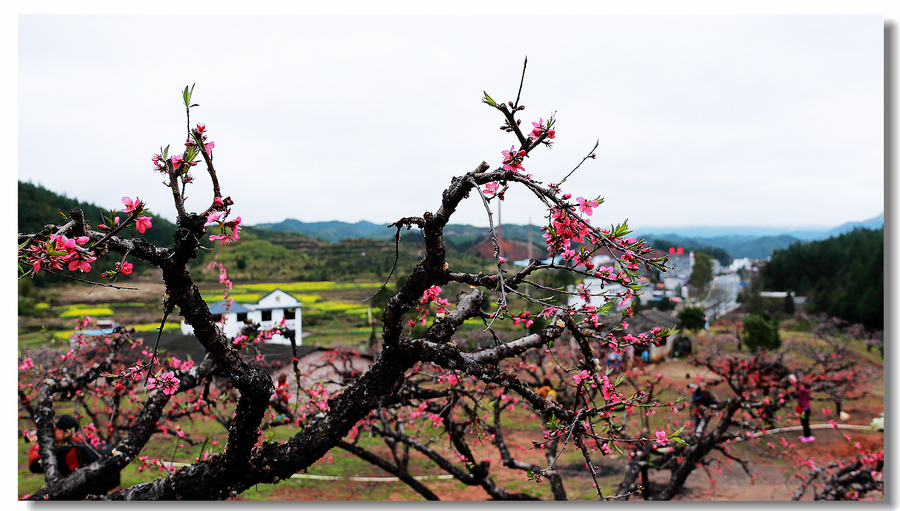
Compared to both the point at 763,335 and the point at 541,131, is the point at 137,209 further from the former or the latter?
the point at 763,335

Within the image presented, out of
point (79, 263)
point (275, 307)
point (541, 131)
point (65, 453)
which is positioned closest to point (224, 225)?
point (79, 263)

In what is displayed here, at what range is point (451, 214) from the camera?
1.96 metres

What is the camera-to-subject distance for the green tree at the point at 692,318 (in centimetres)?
1817

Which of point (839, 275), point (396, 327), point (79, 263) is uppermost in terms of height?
point (79, 263)

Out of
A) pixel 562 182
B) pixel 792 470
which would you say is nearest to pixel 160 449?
pixel 562 182

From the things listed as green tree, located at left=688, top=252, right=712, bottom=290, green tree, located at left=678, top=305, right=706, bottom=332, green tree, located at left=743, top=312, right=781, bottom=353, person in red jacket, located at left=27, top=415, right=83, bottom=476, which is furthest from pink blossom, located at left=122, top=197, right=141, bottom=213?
green tree, located at left=688, top=252, right=712, bottom=290

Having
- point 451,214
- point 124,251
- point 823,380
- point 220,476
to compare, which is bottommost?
point 823,380

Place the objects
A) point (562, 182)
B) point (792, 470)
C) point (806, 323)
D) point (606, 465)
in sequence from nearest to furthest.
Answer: point (562, 182) → point (792, 470) → point (606, 465) → point (806, 323)

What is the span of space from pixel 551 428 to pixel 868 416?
10.8 metres

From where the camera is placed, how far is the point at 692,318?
1823 centimetres

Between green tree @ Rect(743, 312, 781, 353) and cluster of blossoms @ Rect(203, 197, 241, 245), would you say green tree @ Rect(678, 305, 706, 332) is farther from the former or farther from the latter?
cluster of blossoms @ Rect(203, 197, 241, 245)

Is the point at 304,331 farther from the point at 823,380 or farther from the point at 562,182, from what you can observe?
the point at 562,182

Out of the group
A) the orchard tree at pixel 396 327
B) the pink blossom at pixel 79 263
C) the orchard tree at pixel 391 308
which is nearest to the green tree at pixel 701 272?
the orchard tree at pixel 396 327

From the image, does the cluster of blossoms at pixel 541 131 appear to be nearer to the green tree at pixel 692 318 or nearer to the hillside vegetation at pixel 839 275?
the hillside vegetation at pixel 839 275
